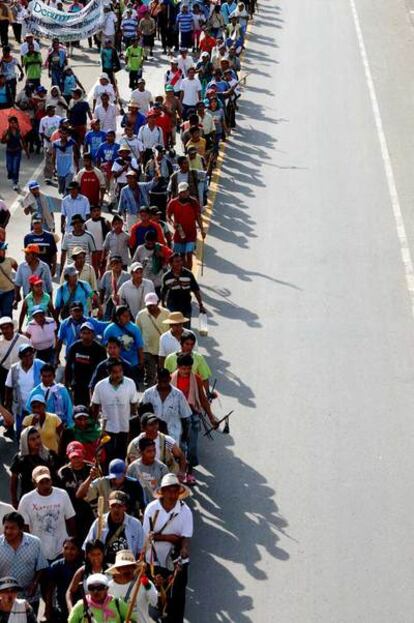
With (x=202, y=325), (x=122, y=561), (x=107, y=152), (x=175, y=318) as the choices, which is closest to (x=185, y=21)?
(x=107, y=152)

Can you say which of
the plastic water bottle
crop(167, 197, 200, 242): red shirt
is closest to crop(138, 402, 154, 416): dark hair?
the plastic water bottle

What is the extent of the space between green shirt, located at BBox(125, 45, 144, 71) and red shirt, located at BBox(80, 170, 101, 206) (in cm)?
1051

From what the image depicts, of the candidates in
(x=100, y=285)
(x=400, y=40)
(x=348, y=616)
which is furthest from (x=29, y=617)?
(x=400, y=40)

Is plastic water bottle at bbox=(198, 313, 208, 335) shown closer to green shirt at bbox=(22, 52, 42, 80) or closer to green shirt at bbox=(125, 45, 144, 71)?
green shirt at bbox=(22, 52, 42, 80)

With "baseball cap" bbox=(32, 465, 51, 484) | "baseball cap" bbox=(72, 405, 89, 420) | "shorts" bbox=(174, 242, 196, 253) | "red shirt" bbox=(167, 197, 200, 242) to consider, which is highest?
"baseball cap" bbox=(32, 465, 51, 484)

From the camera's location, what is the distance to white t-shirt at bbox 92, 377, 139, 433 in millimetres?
14508

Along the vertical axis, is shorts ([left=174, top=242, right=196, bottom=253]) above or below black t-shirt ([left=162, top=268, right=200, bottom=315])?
below

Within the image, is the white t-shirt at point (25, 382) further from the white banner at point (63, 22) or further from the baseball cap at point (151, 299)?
the white banner at point (63, 22)

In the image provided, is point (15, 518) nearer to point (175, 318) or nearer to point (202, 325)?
point (175, 318)

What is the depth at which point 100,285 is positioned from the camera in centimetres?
1755

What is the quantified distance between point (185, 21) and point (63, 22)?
4.90 m

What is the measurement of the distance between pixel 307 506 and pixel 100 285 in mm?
3853

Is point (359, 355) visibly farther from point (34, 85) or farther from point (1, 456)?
point (34, 85)

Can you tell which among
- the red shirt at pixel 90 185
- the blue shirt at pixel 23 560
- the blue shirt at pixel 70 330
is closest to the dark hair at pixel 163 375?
the blue shirt at pixel 70 330
